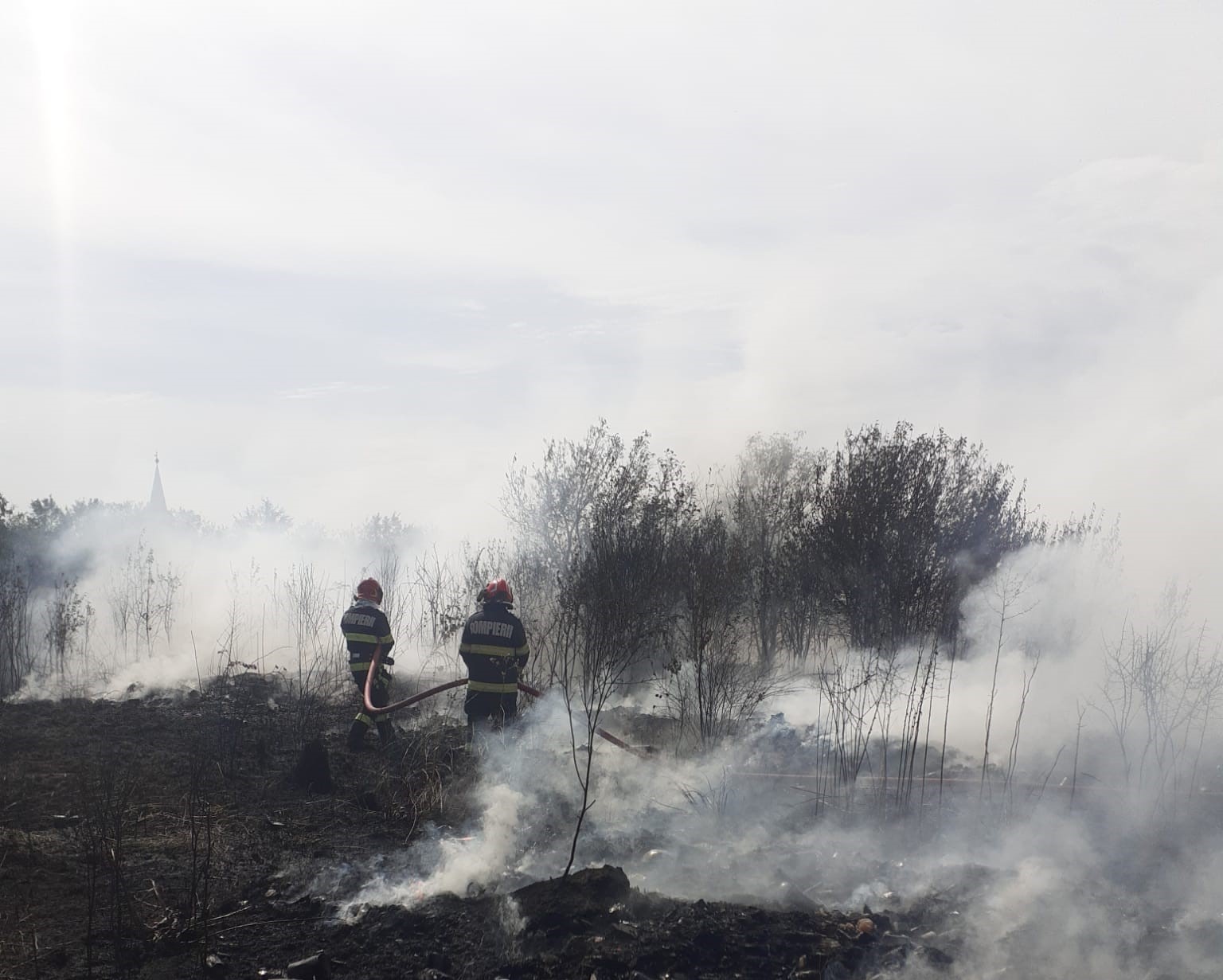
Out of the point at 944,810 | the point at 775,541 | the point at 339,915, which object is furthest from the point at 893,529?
the point at 339,915

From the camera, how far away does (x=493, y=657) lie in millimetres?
9266

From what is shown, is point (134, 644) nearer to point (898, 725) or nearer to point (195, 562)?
point (195, 562)

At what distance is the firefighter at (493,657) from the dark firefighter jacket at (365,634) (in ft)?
4.60

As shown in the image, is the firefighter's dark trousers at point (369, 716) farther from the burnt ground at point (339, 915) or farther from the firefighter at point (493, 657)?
the burnt ground at point (339, 915)

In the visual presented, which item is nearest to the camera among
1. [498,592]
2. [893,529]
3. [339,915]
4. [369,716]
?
[339,915]

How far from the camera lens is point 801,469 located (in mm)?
24234

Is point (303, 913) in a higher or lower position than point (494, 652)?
lower

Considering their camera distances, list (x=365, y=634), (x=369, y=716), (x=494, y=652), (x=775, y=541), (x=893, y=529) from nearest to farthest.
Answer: (x=494, y=652)
(x=369, y=716)
(x=365, y=634)
(x=893, y=529)
(x=775, y=541)

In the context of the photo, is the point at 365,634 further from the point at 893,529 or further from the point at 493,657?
the point at 893,529

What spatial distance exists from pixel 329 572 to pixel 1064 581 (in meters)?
16.8

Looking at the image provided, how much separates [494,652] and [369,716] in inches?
70.7

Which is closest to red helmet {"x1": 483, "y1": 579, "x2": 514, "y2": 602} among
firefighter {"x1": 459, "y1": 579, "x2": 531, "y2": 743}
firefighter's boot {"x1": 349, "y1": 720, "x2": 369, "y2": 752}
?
firefighter {"x1": 459, "y1": 579, "x2": 531, "y2": 743}

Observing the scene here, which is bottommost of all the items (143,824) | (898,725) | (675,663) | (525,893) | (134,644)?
(134,644)

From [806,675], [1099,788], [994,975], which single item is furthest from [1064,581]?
[994,975]
